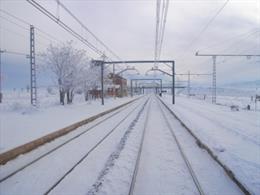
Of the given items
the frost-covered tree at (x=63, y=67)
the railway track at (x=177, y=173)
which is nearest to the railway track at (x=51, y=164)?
the railway track at (x=177, y=173)

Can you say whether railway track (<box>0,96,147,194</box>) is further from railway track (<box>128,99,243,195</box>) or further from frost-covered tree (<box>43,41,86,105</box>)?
frost-covered tree (<box>43,41,86,105</box>)

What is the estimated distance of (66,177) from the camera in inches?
250

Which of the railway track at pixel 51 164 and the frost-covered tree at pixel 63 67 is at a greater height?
the frost-covered tree at pixel 63 67

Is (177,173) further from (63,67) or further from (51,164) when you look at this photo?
(63,67)

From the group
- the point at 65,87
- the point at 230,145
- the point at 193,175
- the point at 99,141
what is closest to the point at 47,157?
the point at 99,141

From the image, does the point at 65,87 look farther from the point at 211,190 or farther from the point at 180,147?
the point at 211,190

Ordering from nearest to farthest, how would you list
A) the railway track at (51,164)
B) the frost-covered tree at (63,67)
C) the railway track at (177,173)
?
1. the railway track at (177,173)
2. the railway track at (51,164)
3. the frost-covered tree at (63,67)

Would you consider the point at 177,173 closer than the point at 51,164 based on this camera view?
Yes

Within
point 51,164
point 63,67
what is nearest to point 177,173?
point 51,164

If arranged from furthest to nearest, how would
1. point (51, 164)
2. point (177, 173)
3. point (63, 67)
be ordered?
point (63, 67)
point (51, 164)
point (177, 173)

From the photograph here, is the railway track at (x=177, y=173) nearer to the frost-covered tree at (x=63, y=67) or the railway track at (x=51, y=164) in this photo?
the railway track at (x=51, y=164)

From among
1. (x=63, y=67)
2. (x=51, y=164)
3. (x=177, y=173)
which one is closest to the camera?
(x=177, y=173)

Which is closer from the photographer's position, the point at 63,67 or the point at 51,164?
the point at 51,164

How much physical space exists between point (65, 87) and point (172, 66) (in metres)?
16.4
